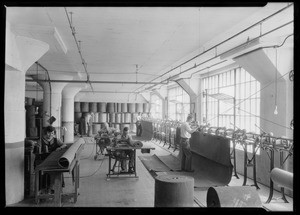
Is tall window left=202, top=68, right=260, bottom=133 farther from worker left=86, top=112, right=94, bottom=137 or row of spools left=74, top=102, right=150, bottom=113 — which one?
row of spools left=74, top=102, right=150, bottom=113

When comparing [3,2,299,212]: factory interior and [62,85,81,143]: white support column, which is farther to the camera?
[62,85,81,143]: white support column

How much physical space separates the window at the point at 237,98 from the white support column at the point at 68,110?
8.86 meters

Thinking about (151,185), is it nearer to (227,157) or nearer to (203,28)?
(227,157)

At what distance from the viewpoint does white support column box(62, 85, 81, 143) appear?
17692 millimetres

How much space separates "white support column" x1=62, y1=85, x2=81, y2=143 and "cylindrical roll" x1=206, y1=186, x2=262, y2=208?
14.6 m

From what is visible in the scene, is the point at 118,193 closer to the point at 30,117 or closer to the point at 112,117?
the point at 30,117

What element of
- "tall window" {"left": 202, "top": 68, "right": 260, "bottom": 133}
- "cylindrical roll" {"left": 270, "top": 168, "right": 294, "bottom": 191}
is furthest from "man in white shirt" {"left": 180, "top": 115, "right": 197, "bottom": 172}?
"cylindrical roll" {"left": 270, "top": 168, "right": 294, "bottom": 191}

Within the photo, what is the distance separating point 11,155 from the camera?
249 inches

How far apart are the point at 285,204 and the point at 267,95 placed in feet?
10.8

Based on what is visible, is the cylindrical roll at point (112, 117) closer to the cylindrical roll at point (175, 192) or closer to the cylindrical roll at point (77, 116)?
the cylindrical roll at point (77, 116)
